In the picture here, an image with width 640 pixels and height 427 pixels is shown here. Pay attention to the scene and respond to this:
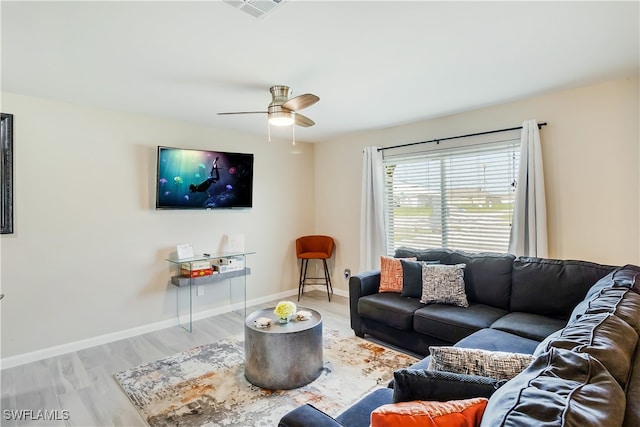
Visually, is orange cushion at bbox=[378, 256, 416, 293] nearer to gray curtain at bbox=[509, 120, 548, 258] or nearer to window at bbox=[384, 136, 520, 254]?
window at bbox=[384, 136, 520, 254]

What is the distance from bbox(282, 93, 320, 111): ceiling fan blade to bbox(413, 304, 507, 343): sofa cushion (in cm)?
201

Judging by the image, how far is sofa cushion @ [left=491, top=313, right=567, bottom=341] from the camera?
2.39 m

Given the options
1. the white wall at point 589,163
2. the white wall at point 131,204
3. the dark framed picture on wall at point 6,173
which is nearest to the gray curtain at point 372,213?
the white wall at point 131,204

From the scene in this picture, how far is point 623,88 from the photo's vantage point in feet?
9.40

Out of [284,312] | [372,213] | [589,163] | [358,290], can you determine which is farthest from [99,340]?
[589,163]

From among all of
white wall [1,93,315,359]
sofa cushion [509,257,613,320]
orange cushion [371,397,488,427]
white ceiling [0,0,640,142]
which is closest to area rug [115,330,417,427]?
white wall [1,93,315,359]

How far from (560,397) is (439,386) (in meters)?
0.41

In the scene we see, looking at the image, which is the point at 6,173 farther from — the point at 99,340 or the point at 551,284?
the point at 551,284

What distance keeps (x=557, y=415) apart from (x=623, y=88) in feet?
10.8

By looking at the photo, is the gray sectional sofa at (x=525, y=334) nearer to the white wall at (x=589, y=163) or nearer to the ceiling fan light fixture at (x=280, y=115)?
the white wall at (x=589, y=163)

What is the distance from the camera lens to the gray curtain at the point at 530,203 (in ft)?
10.5

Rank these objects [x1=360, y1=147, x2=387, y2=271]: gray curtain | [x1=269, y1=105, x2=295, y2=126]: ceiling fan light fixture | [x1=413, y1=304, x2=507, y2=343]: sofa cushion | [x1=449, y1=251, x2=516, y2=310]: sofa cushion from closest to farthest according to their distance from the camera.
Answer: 1. [x1=413, y1=304, x2=507, y2=343]: sofa cushion
2. [x1=269, y1=105, x2=295, y2=126]: ceiling fan light fixture
3. [x1=449, y1=251, x2=516, y2=310]: sofa cushion
4. [x1=360, y1=147, x2=387, y2=271]: gray curtain

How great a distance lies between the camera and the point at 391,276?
11.6ft

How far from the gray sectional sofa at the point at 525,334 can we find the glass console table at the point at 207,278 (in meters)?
1.67
